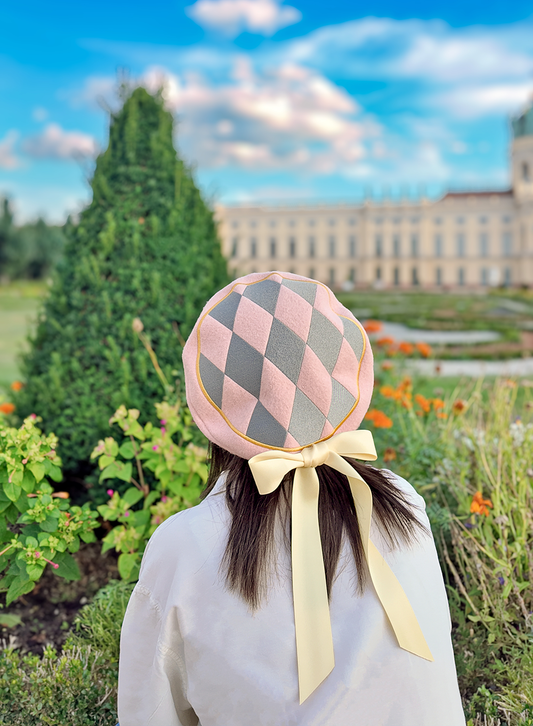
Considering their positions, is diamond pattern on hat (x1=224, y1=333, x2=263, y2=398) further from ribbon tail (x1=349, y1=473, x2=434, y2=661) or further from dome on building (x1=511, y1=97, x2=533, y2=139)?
dome on building (x1=511, y1=97, x2=533, y2=139)

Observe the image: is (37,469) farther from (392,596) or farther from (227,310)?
(392,596)

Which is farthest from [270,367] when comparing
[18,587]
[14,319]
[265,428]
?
[14,319]

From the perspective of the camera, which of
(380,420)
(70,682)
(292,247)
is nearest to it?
(70,682)

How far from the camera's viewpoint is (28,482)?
6.23 ft

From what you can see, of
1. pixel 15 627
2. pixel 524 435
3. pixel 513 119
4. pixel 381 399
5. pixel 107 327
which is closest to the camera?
pixel 15 627

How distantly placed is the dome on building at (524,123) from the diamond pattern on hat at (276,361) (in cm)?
7334

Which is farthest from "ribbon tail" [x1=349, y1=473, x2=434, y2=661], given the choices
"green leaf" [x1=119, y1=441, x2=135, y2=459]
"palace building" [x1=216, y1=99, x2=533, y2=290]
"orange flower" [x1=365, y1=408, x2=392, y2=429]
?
"palace building" [x1=216, y1=99, x2=533, y2=290]

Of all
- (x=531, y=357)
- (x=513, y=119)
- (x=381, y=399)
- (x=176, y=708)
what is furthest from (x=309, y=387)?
(x=513, y=119)

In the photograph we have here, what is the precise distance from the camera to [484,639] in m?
2.00

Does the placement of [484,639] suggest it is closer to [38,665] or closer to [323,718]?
[323,718]

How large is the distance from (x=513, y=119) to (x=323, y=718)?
249 ft

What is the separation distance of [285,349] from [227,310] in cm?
14

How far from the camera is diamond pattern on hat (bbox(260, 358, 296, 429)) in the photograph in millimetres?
1022

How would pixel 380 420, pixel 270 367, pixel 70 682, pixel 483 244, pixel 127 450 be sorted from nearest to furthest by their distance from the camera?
pixel 270 367
pixel 70 682
pixel 127 450
pixel 380 420
pixel 483 244
